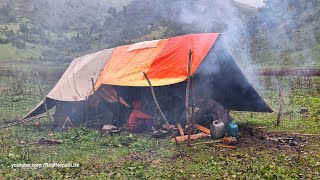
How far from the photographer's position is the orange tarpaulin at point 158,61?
11.4 m

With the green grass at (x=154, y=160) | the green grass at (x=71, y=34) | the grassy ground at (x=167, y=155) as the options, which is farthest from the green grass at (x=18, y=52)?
the green grass at (x=154, y=160)

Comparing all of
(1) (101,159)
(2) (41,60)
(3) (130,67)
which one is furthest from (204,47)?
(2) (41,60)

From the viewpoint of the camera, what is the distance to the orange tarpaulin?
447 inches

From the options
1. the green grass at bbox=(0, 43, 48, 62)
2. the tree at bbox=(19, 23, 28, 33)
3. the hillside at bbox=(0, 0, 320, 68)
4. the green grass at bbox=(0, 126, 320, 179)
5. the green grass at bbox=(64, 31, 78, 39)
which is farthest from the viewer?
the green grass at bbox=(64, 31, 78, 39)

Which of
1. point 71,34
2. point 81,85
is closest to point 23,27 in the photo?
point 71,34

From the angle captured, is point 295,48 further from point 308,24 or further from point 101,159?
point 101,159

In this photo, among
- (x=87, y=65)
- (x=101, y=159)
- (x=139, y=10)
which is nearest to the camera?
(x=101, y=159)

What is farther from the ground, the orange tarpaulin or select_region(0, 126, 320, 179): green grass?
the orange tarpaulin

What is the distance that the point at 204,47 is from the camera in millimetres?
11477

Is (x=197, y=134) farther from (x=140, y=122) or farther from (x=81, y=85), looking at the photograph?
(x=81, y=85)

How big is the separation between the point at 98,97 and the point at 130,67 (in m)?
1.65

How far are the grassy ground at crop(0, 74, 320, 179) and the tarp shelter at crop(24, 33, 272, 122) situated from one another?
118 centimetres

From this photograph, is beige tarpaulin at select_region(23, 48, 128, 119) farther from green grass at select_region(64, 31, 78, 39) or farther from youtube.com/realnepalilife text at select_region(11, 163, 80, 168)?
green grass at select_region(64, 31, 78, 39)

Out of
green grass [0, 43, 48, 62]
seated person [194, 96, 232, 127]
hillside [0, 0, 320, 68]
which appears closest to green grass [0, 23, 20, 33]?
hillside [0, 0, 320, 68]
